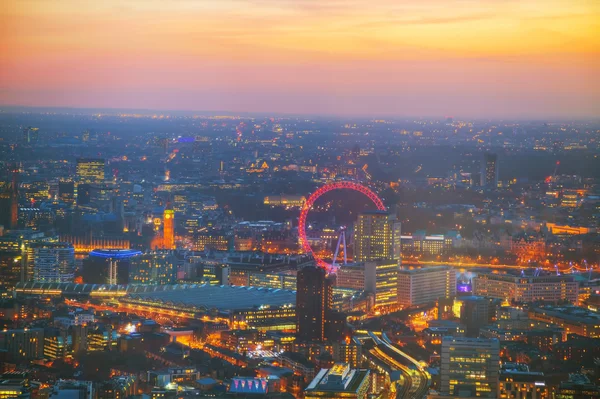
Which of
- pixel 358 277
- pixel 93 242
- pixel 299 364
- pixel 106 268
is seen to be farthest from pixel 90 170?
pixel 299 364

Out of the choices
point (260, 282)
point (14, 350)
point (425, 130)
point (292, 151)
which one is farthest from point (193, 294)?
point (292, 151)

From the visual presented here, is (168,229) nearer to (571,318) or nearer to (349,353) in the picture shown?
(571,318)

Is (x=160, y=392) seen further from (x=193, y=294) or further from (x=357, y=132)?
(x=357, y=132)

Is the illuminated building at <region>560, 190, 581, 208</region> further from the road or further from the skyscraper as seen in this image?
the road

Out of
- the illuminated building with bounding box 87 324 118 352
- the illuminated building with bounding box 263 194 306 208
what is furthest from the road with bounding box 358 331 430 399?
the illuminated building with bounding box 263 194 306 208

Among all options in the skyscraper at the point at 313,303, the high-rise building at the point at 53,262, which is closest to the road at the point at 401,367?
the skyscraper at the point at 313,303

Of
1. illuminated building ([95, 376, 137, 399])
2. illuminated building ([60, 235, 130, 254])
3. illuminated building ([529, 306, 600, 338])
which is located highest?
illuminated building ([60, 235, 130, 254])
